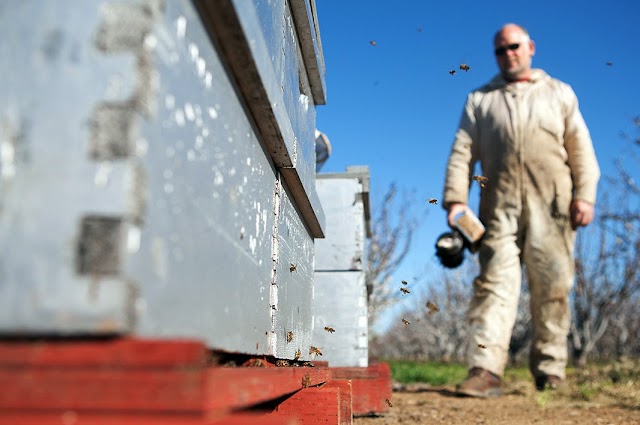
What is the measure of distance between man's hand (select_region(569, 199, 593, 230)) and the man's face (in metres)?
1.09

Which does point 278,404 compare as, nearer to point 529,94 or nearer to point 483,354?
point 483,354

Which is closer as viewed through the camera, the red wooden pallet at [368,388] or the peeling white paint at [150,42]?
the peeling white paint at [150,42]

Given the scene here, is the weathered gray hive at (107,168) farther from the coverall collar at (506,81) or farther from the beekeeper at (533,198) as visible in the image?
the coverall collar at (506,81)

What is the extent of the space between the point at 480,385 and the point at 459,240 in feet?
3.30

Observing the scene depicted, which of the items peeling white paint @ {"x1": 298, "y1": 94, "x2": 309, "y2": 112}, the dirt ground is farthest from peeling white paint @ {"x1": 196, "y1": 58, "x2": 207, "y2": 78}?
the dirt ground

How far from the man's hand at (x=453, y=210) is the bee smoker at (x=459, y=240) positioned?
0.03m

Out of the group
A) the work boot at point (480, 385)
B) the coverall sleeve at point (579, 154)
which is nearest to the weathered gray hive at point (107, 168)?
the work boot at point (480, 385)

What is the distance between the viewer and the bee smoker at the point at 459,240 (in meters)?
4.41

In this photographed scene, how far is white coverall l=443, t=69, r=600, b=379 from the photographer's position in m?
4.68

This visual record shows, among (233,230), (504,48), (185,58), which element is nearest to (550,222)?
(504,48)

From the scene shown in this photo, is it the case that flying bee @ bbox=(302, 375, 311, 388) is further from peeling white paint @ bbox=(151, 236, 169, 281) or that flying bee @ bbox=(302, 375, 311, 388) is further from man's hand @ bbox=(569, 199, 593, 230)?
man's hand @ bbox=(569, 199, 593, 230)

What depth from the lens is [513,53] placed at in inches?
194

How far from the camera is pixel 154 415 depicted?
697mm

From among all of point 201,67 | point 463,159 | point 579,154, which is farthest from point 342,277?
point 201,67
